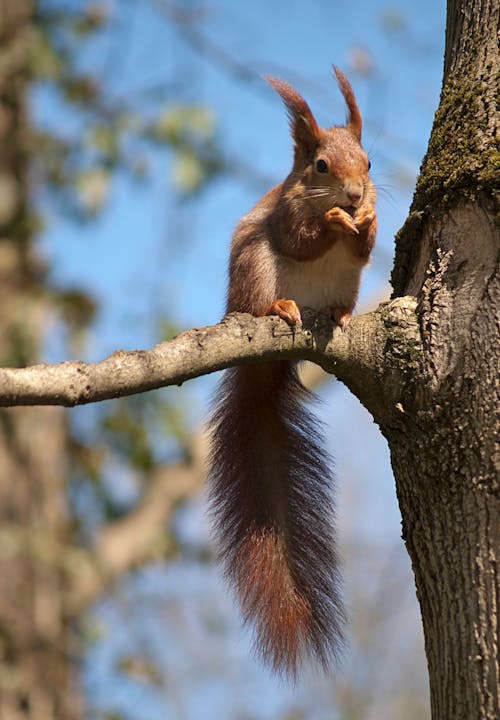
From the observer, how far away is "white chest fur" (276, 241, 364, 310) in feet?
7.74

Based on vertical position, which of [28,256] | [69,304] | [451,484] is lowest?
[451,484]

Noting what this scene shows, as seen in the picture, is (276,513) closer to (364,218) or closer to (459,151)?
(364,218)

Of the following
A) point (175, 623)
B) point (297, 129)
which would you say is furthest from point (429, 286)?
point (175, 623)

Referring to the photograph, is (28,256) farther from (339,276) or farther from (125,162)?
(339,276)

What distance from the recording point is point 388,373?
1.65 meters

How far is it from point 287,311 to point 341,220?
389 millimetres

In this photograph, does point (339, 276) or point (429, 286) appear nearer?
point (429, 286)

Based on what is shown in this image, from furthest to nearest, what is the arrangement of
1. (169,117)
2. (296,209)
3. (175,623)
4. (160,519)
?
(175,623), (160,519), (169,117), (296,209)

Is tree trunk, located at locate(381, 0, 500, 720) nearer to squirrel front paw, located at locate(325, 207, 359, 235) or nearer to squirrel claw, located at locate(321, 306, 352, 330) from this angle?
squirrel claw, located at locate(321, 306, 352, 330)

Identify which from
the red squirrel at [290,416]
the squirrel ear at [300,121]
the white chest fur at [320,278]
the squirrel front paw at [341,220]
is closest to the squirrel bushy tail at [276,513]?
the red squirrel at [290,416]

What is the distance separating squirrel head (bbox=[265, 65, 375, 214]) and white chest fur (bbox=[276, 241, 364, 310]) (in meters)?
0.12

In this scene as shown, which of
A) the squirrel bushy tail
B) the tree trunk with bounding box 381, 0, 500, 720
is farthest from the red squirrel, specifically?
the tree trunk with bounding box 381, 0, 500, 720

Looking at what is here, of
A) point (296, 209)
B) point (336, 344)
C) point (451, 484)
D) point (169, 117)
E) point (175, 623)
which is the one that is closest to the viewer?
point (451, 484)

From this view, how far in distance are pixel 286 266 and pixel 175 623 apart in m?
7.04
